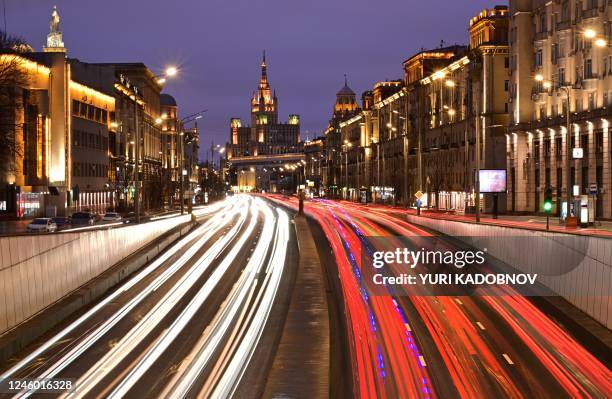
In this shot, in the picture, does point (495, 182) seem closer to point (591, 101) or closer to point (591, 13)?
point (591, 101)

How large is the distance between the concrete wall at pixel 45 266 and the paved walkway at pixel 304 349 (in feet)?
21.9

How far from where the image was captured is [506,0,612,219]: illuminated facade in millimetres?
67938

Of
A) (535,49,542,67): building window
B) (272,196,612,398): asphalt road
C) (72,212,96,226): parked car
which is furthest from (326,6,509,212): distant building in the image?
(272,196,612,398): asphalt road

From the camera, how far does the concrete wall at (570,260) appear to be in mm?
24109

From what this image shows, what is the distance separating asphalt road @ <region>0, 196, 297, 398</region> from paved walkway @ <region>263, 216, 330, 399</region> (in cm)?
48

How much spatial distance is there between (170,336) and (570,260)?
12700mm

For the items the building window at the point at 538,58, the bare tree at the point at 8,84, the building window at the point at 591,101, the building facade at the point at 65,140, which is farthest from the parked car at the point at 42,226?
the building window at the point at 538,58

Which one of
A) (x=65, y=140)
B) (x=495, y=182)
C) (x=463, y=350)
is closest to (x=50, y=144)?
(x=65, y=140)

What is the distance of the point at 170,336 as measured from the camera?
22.7 meters

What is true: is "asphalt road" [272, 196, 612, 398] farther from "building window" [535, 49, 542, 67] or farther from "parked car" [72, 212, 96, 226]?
"building window" [535, 49, 542, 67]

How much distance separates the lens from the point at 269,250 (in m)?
50.8

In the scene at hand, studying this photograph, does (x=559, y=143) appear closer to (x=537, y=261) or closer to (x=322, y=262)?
(x=322, y=262)

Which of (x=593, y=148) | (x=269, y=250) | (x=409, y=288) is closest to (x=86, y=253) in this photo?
(x=409, y=288)

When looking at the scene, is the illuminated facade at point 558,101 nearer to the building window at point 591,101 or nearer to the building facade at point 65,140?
the building window at point 591,101
